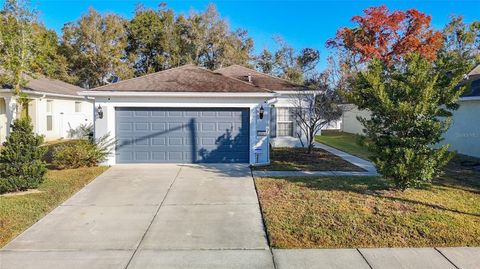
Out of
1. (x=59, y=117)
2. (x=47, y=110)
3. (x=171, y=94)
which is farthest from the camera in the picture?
(x=59, y=117)

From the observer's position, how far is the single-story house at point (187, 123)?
1161 centimetres

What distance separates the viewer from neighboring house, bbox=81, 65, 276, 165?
11.6 meters

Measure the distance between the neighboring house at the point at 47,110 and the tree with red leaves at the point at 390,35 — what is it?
2048 centimetres

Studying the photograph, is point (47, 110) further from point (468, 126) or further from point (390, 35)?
point (390, 35)

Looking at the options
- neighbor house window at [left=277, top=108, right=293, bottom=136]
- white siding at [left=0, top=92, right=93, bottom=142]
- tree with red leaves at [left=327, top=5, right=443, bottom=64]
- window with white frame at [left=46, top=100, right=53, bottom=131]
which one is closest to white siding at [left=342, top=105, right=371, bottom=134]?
tree with red leaves at [left=327, top=5, right=443, bottom=64]

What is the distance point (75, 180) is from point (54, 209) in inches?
102

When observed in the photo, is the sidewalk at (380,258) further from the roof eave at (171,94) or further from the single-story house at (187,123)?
the roof eave at (171,94)

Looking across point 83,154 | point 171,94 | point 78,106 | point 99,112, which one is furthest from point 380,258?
point 78,106

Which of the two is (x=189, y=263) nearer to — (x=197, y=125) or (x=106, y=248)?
(x=106, y=248)

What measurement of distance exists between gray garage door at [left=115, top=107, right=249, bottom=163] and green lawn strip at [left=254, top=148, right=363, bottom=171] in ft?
4.39

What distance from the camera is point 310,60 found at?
35.5 meters

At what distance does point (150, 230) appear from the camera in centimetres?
564

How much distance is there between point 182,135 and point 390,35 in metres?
22.0

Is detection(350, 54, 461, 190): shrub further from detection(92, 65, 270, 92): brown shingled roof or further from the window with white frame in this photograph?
the window with white frame
